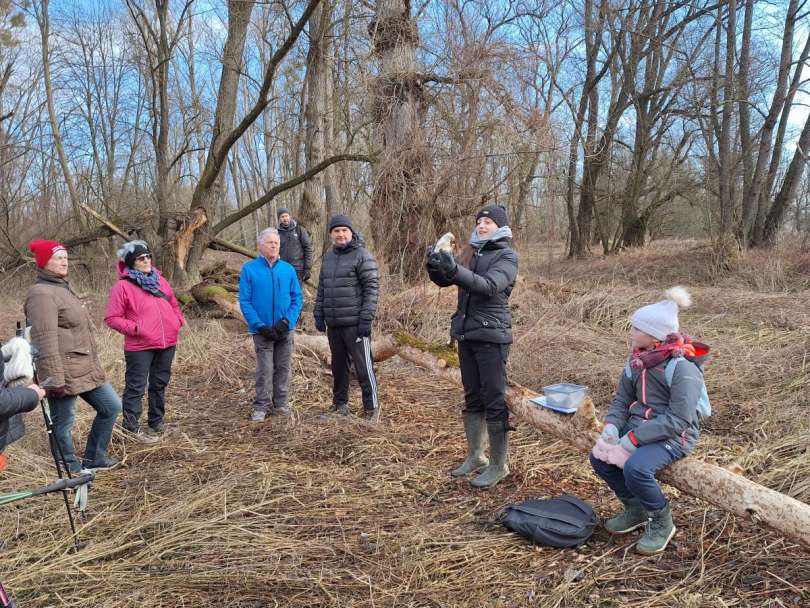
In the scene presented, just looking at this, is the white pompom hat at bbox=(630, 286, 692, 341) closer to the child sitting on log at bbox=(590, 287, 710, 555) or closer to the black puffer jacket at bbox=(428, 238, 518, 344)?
the child sitting on log at bbox=(590, 287, 710, 555)

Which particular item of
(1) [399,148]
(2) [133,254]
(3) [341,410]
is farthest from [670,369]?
(1) [399,148]

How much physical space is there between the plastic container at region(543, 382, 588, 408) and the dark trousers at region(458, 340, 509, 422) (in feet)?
1.12

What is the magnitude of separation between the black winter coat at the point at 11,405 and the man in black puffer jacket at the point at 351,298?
2.84 meters

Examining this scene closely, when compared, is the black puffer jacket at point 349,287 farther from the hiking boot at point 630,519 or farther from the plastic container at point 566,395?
the hiking boot at point 630,519

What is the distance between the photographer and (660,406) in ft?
10.1

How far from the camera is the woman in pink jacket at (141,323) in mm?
4719

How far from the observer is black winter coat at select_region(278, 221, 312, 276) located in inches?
343

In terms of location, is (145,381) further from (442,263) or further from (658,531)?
(658,531)

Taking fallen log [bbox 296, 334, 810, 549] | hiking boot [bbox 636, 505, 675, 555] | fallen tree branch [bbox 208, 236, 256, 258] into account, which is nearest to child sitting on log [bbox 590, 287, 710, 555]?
hiking boot [bbox 636, 505, 675, 555]

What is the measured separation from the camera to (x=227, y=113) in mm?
11562

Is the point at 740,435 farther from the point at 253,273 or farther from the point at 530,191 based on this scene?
the point at 530,191

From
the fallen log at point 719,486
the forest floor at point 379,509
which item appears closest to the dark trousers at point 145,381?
the forest floor at point 379,509

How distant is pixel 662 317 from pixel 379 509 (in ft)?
6.80

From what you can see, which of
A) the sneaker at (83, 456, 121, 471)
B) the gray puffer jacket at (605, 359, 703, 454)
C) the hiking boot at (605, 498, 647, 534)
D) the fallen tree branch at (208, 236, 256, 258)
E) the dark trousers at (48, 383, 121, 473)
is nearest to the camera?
the gray puffer jacket at (605, 359, 703, 454)
